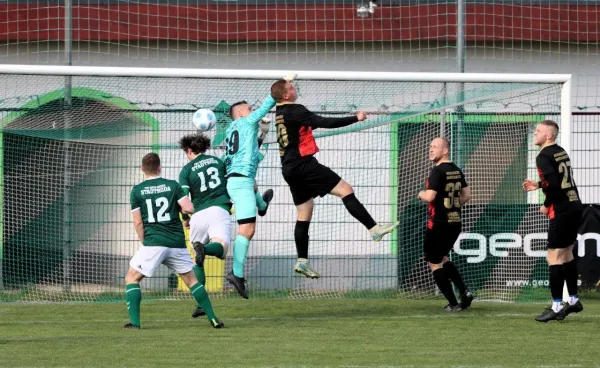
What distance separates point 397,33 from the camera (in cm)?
1750

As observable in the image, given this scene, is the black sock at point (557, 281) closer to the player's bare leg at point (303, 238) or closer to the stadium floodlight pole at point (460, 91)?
the player's bare leg at point (303, 238)

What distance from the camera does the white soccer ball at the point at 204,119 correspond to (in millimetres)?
13039

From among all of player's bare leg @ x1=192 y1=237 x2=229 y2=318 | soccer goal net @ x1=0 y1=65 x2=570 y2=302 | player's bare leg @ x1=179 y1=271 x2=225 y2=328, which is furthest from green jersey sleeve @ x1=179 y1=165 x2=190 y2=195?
soccer goal net @ x1=0 y1=65 x2=570 y2=302

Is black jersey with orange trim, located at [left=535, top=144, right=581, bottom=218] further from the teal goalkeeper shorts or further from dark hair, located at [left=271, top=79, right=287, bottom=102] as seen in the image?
the teal goalkeeper shorts

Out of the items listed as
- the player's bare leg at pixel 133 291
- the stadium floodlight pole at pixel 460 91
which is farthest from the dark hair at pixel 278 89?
the stadium floodlight pole at pixel 460 91

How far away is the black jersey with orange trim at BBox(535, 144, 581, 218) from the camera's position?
11492mm

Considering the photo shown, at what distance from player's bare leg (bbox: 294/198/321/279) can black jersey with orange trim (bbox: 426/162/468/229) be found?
1.37 metres

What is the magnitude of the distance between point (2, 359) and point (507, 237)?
24.3 ft

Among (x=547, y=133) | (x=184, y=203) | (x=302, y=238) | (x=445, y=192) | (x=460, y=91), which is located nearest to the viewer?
(x=184, y=203)

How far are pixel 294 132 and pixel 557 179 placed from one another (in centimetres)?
269

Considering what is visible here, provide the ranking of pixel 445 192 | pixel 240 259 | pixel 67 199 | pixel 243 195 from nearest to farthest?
1. pixel 240 259
2. pixel 243 195
3. pixel 445 192
4. pixel 67 199

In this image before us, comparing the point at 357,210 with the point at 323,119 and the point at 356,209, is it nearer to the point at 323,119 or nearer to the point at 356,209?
the point at 356,209

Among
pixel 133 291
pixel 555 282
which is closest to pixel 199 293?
pixel 133 291

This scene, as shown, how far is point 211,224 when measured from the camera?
12.0 m
